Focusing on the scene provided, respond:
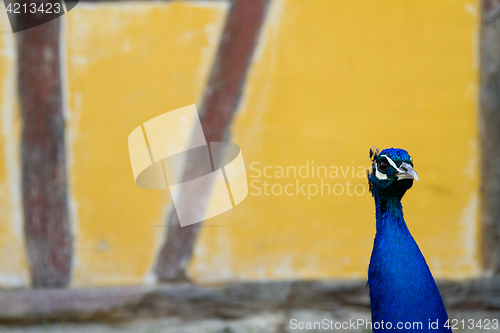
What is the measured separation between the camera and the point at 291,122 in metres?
2.04

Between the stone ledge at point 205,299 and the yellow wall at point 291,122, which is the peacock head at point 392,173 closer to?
the yellow wall at point 291,122

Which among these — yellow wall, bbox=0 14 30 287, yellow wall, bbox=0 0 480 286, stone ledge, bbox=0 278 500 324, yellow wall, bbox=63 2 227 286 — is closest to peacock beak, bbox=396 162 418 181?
yellow wall, bbox=0 0 480 286

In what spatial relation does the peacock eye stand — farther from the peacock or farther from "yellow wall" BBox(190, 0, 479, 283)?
"yellow wall" BBox(190, 0, 479, 283)

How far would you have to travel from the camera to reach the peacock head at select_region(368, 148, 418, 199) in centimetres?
125

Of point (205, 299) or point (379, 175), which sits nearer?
point (379, 175)

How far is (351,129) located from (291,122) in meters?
0.31

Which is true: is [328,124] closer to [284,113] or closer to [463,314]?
[284,113]

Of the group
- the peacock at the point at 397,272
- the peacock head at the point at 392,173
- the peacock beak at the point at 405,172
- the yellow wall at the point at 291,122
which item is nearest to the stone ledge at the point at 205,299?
the yellow wall at the point at 291,122

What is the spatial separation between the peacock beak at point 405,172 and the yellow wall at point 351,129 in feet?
2.56

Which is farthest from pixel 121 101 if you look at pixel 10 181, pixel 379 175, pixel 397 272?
pixel 397 272

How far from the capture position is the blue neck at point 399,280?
49.6 inches

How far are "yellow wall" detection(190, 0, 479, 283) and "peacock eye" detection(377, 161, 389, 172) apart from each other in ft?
2.33

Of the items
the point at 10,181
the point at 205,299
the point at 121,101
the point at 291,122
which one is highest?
the point at 121,101

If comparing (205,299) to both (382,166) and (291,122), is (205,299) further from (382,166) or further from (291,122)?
(382,166)
